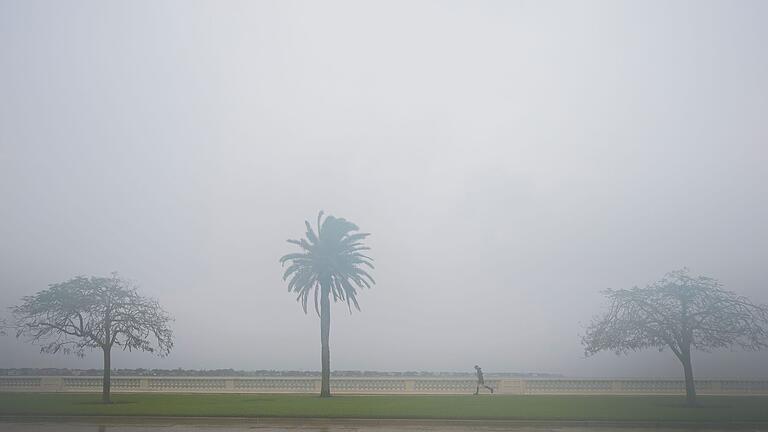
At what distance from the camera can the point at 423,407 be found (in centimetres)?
2762

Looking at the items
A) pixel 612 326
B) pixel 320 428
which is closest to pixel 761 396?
pixel 612 326

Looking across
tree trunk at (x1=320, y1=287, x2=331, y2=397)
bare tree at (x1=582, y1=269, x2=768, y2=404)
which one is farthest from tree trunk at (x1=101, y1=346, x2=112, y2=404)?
bare tree at (x1=582, y1=269, x2=768, y2=404)

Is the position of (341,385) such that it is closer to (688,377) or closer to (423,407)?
Result: (423,407)

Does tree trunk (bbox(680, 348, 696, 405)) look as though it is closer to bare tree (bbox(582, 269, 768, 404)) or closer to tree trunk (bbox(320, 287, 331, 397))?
bare tree (bbox(582, 269, 768, 404))

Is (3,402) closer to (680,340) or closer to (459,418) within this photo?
(459,418)

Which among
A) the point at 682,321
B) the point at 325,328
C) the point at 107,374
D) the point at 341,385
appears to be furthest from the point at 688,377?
the point at 107,374

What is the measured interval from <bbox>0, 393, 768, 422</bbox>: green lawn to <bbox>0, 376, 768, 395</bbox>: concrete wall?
6.09 ft

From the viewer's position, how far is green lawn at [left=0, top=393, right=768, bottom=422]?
79.9 ft

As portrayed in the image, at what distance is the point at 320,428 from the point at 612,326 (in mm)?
16938

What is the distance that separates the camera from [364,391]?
37.9 meters

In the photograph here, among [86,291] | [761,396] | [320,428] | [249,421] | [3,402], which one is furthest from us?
[86,291]

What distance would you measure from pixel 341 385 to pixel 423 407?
11.7 m

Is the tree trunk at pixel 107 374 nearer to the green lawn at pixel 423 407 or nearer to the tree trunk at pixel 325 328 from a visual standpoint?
the green lawn at pixel 423 407

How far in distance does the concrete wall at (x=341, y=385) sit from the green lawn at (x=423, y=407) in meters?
1.86
